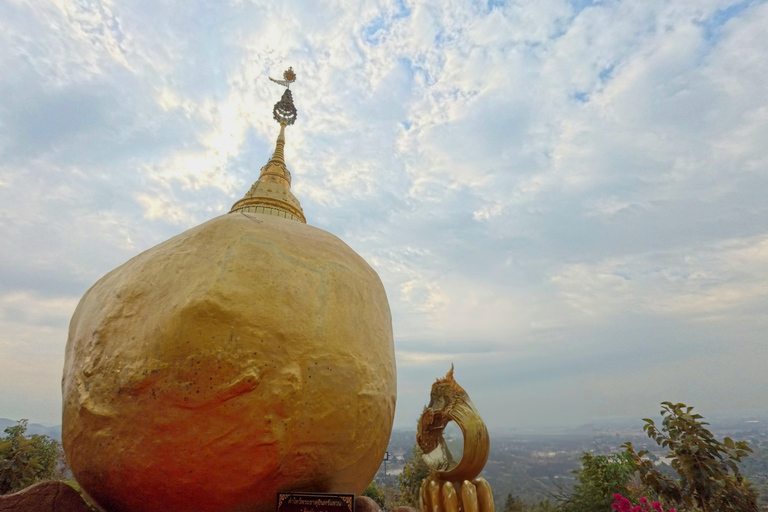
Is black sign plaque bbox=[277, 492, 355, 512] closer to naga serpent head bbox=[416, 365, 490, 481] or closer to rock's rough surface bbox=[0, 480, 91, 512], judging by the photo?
rock's rough surface bbox=[0, 480, 91, 512]

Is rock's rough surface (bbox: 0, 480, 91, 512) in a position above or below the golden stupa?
below

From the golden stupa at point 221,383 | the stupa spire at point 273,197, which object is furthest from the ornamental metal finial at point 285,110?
the golden stupa at point 221,383

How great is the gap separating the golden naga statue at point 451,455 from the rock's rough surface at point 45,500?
3.44 metres

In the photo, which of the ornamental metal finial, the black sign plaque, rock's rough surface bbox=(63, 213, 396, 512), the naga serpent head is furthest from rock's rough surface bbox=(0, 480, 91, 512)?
the ornamental metal finial

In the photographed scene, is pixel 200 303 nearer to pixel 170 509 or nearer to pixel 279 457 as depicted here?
pixel 279 457

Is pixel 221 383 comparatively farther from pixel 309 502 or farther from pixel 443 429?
pixel 443 429

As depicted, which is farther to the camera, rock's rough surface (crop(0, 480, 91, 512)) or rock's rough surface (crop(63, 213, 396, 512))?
rock's rough surface (crop(0, 480, 91, 512))

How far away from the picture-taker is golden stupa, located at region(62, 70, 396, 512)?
2666 mm

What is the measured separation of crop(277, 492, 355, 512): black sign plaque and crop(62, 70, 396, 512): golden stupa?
93 mm

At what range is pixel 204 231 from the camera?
3.35 meters

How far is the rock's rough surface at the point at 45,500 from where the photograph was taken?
3045 mm

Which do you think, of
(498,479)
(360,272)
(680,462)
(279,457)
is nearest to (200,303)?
(279,457)

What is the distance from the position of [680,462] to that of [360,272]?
6279 millimetres

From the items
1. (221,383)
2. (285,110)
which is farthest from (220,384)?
(285,110)
